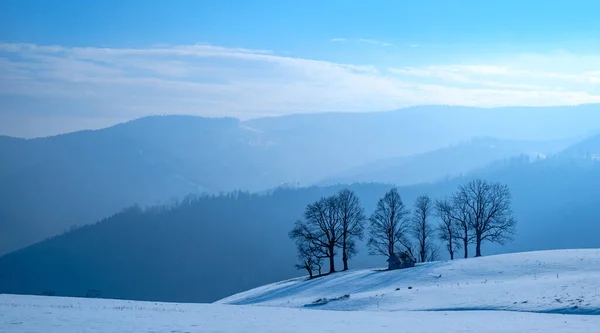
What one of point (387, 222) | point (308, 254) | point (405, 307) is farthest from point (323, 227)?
point (405, 307)

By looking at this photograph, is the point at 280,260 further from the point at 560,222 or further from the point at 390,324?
the point at 390,324

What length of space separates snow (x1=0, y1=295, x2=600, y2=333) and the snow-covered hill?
321 centimetres

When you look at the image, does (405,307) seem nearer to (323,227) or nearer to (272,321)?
(272,321)

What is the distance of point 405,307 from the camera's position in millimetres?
36688

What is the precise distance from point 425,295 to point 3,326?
25360 millimetres

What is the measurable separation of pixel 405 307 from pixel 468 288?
527 centimetres

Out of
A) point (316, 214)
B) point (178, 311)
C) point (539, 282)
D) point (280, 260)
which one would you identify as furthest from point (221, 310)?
point (280, 260)

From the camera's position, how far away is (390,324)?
2780cm

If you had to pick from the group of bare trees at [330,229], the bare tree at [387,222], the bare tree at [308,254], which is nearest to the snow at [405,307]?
the bare tree at [308,254]

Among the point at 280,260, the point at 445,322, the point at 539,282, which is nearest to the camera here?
the point at 445,322

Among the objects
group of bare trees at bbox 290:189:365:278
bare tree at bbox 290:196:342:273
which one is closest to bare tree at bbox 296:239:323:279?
group of bare trees at bbox 290:189:365:278

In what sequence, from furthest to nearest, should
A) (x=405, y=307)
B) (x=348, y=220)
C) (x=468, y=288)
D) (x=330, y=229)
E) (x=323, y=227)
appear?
(x=348, y=220), (x=323, y=227), (x=330, y=229), (x=468, y=288), (x=405, y=307)

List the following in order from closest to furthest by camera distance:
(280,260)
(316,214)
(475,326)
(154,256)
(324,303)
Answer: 1. (475,326)
2. (324,303)
3. (316,214)
4. (280,260)
5. (154,256)

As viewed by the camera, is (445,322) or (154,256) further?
(154,256)
